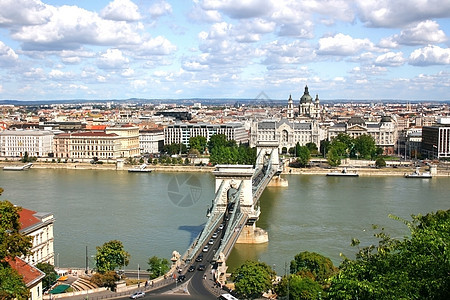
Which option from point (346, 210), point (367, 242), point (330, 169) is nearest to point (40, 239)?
point (367, 242)

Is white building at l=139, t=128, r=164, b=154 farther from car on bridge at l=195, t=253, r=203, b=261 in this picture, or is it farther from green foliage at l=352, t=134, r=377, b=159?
car on bridge at l=195, t=253, r=203, b=261

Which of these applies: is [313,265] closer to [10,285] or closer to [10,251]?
[10,251]

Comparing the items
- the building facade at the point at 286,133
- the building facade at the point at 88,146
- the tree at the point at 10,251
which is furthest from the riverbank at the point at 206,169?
the tree at the point at 10,251

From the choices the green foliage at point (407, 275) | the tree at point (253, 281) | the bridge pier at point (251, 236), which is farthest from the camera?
the bridge pier at point (251, 236)

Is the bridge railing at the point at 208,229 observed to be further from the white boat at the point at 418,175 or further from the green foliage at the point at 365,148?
the green foliage at the point at 365,148

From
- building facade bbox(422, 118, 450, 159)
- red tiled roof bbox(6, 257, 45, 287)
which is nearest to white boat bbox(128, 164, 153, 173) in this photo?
building facade bbox(422, 118, 450, 159)

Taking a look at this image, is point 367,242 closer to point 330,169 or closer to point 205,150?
point 330,169
